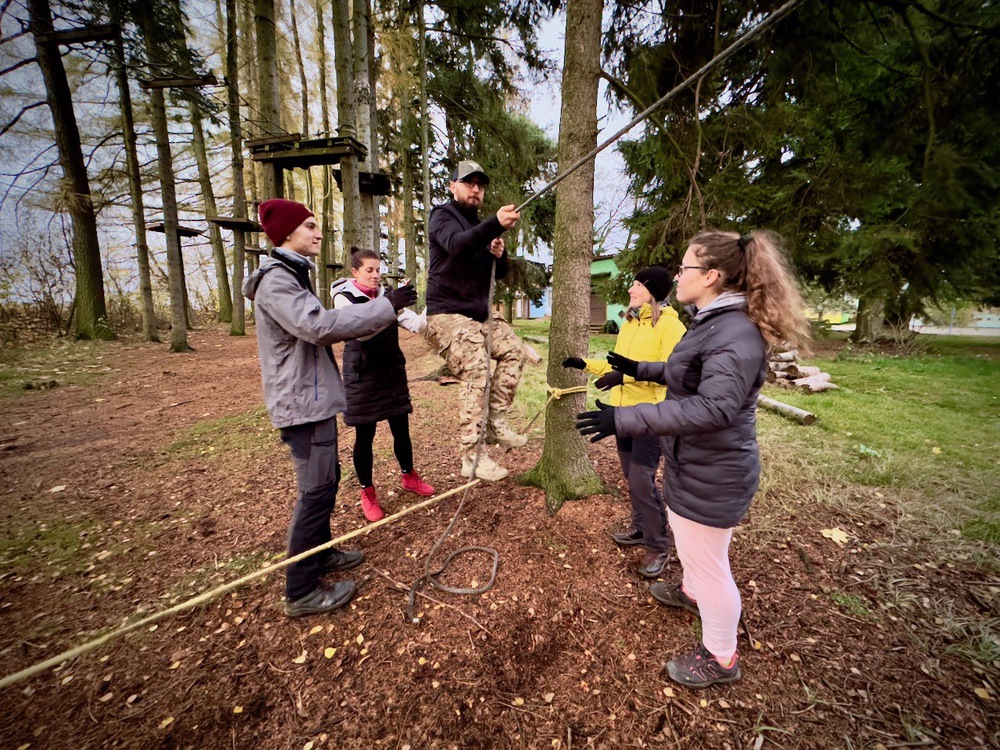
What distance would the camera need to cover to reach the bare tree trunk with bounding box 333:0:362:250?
5859 mm

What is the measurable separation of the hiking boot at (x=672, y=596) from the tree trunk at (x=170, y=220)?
12162 millimetres

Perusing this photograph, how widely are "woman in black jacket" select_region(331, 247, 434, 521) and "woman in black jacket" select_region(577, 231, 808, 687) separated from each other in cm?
181

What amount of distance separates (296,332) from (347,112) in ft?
20.0

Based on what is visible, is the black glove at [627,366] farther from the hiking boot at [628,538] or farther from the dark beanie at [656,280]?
the hiking boot at [628,538]

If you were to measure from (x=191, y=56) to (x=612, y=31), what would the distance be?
8.64 meters

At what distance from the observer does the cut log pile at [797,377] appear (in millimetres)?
7418

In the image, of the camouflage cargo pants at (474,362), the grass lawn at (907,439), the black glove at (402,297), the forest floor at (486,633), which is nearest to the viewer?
the forest floor at (486,633)

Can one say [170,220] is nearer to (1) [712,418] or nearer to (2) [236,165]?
(2) [236,165]

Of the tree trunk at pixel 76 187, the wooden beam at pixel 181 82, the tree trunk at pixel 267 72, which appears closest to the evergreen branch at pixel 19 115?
the tree trunk at pixel 76 187

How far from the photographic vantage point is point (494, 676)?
183cm

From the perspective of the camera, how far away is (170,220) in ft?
32.6

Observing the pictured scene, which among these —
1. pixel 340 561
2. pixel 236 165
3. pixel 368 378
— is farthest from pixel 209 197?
pixel 340 561

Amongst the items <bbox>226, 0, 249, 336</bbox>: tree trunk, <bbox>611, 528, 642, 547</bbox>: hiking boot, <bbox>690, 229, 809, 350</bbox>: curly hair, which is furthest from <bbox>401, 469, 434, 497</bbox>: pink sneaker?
<bbox>226, 0, 249, 336</bbox>: tree trunk

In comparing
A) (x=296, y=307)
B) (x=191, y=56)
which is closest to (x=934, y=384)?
(x=296, y=307)
